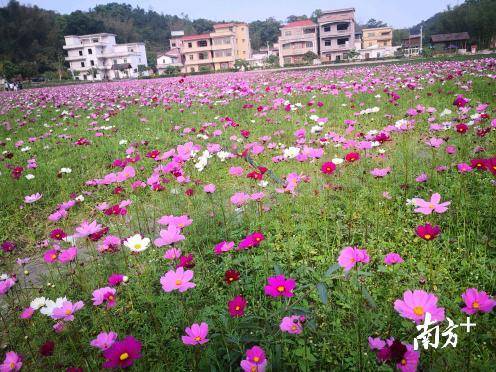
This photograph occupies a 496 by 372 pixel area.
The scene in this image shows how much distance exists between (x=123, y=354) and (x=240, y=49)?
66.4m

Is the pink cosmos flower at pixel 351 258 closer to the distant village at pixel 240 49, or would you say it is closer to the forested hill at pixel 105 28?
the distant village at pixel 240 49

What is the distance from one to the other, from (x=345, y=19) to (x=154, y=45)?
53.4 metres

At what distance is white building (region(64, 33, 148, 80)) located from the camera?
197 ft

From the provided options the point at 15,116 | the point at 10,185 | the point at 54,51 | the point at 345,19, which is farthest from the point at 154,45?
the point at 10,185

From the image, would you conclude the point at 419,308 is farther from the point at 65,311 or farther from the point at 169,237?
the point at 65,311

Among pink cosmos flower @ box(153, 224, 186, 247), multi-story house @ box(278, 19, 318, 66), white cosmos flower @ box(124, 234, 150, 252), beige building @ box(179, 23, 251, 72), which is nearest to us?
pink cosmos flower @ box(153, 224, 186, 247)

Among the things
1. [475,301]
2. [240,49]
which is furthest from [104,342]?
[240,49]

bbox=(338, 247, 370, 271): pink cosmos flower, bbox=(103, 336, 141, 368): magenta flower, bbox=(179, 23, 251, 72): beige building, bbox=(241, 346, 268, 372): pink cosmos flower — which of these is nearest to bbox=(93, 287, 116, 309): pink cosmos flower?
bbox=(103, 336, 141, 368): magenta flower

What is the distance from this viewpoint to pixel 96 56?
202ft

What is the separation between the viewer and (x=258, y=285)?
1.93 meters

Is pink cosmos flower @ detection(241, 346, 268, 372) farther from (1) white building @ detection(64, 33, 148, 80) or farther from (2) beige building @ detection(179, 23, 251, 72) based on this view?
(1) white building @ detection(64, 33, 148, 80)

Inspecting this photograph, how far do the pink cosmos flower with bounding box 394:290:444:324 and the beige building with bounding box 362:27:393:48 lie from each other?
6916cm

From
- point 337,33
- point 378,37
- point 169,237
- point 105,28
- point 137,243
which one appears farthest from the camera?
point 105,28

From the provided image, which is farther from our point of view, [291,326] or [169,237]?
[169,237]
